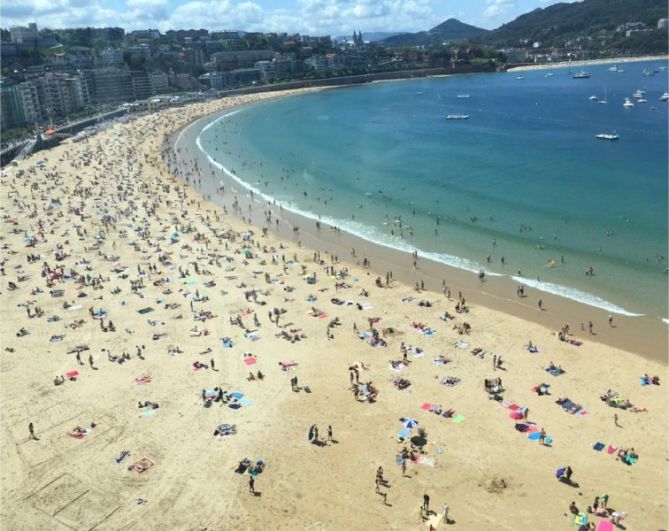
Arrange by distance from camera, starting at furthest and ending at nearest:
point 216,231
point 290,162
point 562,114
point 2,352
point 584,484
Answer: point 562,114 < point 290,162 < point 216,231 < point 2,352 < point 584,484

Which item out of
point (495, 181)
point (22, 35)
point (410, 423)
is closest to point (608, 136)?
point (495, 181)

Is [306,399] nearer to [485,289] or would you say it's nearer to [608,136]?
[485,289]

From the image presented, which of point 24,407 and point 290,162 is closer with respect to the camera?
point 24,407

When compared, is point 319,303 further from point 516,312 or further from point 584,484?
point 584,484

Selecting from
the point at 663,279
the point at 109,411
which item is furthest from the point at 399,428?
the point at 663,279

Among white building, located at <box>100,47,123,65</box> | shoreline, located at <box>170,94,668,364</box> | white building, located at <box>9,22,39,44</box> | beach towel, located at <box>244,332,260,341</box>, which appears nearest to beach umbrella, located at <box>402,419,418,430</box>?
beach towel, located at <box>244,332,260,341</box>

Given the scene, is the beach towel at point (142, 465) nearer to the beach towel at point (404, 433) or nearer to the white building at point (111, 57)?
the beach towel at point (404, 433)
